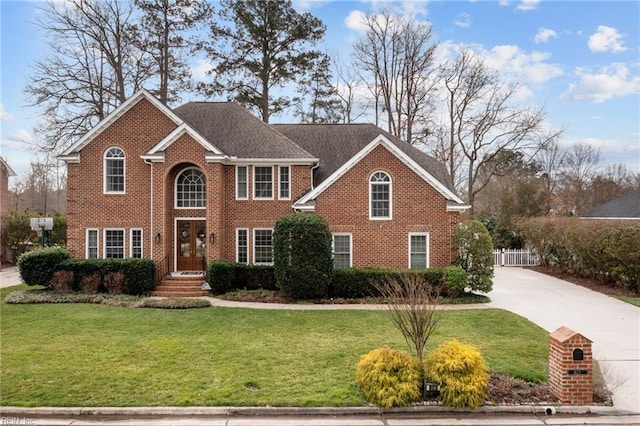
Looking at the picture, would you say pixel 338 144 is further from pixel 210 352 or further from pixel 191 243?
pixel 210 352

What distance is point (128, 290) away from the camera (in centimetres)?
1617

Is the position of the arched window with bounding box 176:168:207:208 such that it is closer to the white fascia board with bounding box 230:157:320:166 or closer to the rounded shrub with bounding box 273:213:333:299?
the white fascia board with bounding box 230:157:320:166

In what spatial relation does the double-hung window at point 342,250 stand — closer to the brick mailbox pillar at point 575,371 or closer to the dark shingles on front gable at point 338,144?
the dark shingles on front gable at point 338,144

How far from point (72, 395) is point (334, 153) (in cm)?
1613

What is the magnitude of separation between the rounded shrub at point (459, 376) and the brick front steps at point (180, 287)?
11.7 m

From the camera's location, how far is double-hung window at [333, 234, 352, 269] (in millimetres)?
16891

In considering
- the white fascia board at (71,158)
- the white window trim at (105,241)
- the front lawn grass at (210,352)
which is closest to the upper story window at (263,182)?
the white window trim at (105,241)

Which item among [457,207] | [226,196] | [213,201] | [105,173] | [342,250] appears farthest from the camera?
[226,196]

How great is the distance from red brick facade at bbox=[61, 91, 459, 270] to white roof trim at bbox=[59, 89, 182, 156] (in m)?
0.05

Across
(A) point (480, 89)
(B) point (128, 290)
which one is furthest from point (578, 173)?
(B) point (128, 290)

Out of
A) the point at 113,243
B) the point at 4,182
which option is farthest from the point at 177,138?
the point at 4,182

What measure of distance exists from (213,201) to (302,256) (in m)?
5.21

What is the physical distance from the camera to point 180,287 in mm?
16688

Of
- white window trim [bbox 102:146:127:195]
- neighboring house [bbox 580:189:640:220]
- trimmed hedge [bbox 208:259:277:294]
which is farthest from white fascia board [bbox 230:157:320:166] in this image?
neighboring house [bbox 580:189:640:220]
